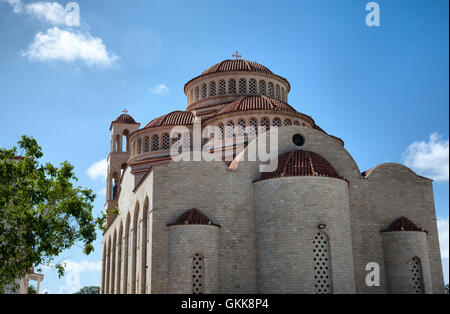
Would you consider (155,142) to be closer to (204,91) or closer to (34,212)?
(204,91)

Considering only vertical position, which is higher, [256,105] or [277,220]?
[256,105]

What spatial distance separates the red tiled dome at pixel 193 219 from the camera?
21.8 metres

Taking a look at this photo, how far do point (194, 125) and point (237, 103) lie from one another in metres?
3.28

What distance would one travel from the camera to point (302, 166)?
23188 mm

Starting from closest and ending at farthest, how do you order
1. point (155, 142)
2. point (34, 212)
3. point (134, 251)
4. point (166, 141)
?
point (34, 212)
point (134, 251)
point (166, 141)
point (155, 142)

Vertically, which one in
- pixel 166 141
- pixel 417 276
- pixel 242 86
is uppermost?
pixel 242 86

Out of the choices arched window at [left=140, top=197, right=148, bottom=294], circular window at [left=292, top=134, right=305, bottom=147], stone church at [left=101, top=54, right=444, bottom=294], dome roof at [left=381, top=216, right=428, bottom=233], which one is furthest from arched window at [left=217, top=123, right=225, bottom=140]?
dome roof at [left=381, top=216, right=428, bottom=233]

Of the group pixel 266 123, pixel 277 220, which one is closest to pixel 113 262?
pixel 266 123

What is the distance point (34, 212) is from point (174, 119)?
13.7 m

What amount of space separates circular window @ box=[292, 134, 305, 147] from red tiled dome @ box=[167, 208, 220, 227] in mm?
6295
